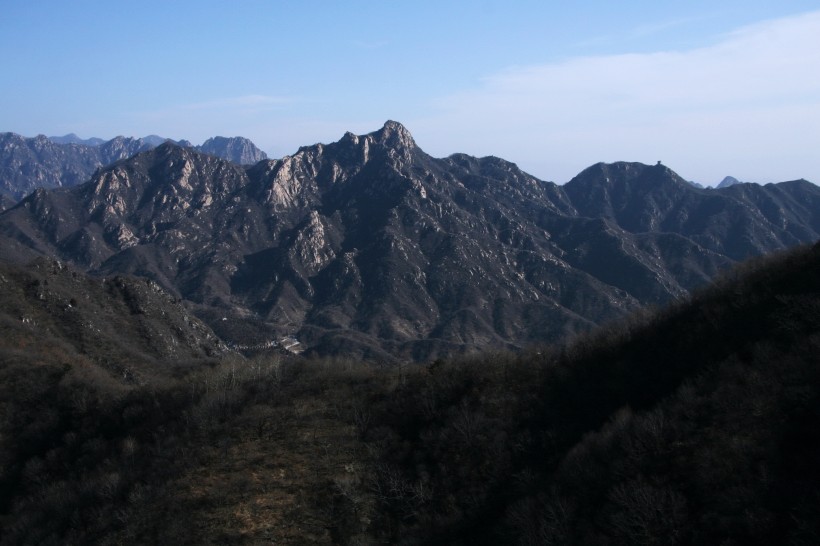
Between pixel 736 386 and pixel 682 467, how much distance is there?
10.3 metres

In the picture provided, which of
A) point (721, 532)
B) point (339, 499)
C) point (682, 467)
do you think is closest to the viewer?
point (721, 532)

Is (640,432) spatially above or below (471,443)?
above

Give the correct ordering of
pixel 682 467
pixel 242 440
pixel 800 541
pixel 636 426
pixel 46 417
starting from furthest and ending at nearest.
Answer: pixel 46 417, pixel 242 440, pixel 636 426, pixel 682 467, pixel 800 541

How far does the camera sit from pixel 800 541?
33344 mm

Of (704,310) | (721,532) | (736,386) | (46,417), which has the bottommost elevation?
(46,417)

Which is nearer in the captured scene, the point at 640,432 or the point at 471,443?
the point at 640,432

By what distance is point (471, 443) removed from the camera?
59.2 m

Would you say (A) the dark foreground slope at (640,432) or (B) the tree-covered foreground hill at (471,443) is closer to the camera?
(A) the dark foreground slope at (640,432)

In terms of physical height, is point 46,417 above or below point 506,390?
below

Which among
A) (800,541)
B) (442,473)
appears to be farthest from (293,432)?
(800,541)

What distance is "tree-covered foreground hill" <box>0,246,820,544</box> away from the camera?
41.6 m

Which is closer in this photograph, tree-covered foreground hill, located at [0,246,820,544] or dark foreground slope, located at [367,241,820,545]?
dark foreground slope, located at [367,241,820,545]

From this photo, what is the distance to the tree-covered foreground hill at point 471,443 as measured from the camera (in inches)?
1636

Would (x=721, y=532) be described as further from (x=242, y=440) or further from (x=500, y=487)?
(x=242, y=440)
